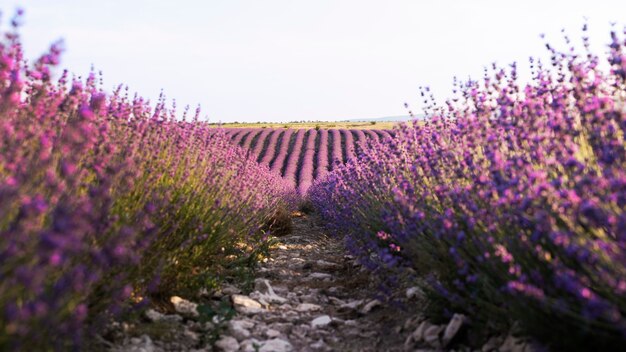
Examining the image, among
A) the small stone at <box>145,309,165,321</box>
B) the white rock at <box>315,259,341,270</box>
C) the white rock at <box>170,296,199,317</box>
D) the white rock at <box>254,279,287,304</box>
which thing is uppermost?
the small stone at <box>145,309,165,321</box>

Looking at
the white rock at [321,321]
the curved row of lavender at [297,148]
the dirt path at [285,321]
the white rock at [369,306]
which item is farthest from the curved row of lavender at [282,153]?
the white rock at [321,321]

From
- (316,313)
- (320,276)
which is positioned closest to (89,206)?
(316,313)

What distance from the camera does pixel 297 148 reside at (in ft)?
74.0

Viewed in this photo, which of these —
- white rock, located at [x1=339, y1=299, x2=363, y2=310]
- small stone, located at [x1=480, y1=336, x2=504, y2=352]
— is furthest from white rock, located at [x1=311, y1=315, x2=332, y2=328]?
small stone, located at [x1=480, y1=336, x2=504, y2=352]

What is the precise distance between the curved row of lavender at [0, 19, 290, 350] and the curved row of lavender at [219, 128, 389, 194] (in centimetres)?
1048

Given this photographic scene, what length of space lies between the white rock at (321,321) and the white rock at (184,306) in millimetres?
742

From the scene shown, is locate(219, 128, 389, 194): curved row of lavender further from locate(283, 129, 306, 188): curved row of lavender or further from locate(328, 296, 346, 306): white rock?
locate(328, 296, 346, 306): white rock

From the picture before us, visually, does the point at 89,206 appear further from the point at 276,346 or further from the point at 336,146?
the point at 336,146

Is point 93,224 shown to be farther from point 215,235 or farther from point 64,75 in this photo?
point 215,235

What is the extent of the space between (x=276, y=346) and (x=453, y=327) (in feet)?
3.18

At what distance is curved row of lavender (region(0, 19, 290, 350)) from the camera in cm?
152

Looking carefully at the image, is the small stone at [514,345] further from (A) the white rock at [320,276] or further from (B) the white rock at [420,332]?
(A) the white rock at [320,276]

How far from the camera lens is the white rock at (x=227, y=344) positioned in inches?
115

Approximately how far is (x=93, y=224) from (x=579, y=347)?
1841 mm
